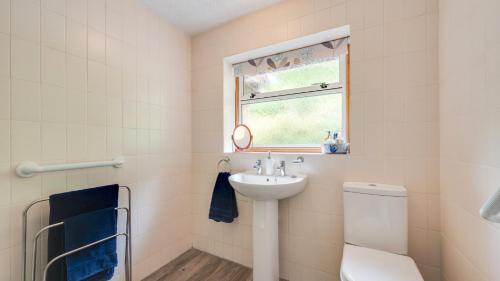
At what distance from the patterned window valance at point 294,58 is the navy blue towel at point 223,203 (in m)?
1.01

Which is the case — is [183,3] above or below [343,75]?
above

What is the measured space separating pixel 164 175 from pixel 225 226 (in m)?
0.72

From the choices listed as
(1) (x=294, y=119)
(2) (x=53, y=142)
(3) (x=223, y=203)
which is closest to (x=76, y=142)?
(2) (x=53, y=142)

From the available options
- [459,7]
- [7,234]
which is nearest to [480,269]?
[459,7]

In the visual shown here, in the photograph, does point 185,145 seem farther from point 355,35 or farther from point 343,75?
point 355,35

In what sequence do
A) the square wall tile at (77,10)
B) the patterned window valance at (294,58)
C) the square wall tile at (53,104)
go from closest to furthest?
the square wall tile at (53,104) < the square wall tile at (77,10) < the patterned window valance at (294,58)

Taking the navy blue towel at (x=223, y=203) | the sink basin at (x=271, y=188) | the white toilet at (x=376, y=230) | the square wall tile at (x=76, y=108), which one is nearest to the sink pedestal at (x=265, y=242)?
the sink basin at (x=271, y=188)

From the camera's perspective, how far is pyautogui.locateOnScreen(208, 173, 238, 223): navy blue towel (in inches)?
69.3

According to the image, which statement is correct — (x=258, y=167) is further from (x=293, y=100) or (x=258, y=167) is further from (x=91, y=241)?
(x=91, y=241)

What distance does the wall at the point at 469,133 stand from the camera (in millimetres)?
708

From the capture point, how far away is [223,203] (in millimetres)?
1780

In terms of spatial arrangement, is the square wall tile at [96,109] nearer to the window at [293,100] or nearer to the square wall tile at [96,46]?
the square wall tile at [96,46]

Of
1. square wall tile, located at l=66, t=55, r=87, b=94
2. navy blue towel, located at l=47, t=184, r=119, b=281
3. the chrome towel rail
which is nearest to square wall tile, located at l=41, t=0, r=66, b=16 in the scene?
square wall tile, located at l=66, t=55, r=87, b=94

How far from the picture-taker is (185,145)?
2006 mm
